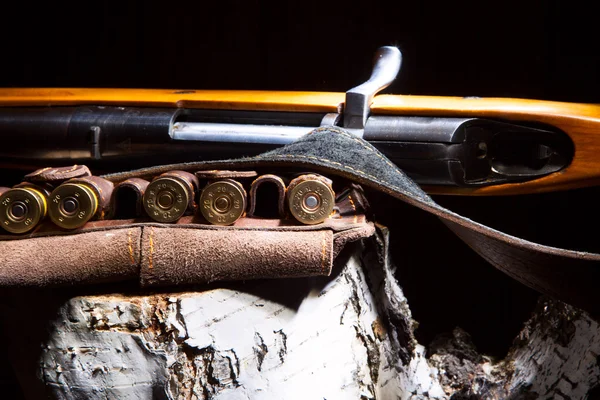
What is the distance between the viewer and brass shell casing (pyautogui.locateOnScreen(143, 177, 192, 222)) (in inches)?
28.4

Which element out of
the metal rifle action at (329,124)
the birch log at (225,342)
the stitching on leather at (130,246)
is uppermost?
the metal rifle action at (329,124)

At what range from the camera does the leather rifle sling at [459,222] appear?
0.70 meters

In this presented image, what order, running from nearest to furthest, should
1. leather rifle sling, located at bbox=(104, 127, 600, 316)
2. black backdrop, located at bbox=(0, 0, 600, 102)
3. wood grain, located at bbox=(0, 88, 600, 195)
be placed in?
leather rifle sling, located at bbox=(104, 127, 600, 316), wood grain, located at bbox=(0, 88, 600, 195), black backdrop, located at bbox=(0, 0, 600, 102)

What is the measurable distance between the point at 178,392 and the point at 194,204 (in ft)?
0.65

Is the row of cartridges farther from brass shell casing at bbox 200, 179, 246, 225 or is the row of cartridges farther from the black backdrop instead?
the black backdrop

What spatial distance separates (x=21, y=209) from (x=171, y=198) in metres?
0.16

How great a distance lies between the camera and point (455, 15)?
1.04m

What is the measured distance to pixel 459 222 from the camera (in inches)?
28.3

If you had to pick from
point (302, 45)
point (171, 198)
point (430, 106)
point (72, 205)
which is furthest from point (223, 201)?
point (302, 45)

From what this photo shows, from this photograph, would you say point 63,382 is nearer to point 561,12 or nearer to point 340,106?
point 340,106

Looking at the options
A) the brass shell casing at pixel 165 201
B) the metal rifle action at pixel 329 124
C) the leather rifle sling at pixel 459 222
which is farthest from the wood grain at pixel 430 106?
the brass shell casing at pixel 165 201

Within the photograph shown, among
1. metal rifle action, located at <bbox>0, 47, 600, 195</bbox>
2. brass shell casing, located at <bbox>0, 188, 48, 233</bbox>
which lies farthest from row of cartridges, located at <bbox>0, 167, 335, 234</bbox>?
metal rifle action, located at <bbox>0, 47, 600, 195</bbox>

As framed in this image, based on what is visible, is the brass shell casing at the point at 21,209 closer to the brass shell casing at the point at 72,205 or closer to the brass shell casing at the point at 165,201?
the brass shell casing at the point at 72,205

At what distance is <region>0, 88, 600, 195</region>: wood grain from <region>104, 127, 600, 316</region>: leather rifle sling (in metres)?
0.12
